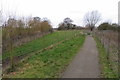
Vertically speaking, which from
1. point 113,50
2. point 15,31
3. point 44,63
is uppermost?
point 15,31

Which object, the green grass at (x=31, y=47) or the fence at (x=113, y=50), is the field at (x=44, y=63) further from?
the fence at (x=113, y=50)

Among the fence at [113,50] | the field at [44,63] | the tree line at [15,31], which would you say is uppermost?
the tree line at [15,31]

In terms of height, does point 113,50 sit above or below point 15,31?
below

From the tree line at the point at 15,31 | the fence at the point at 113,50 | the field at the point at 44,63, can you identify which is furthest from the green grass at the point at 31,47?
the fence at the point at 113,50

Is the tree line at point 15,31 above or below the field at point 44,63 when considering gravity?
above

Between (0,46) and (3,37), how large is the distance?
1293 millimetres

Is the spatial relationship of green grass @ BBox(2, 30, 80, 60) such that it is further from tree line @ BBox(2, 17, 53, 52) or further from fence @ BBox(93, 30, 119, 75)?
fence @ BBox(93, 30, 119, 75)

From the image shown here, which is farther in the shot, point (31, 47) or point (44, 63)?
point (31, 47)

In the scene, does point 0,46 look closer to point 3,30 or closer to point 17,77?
point 3,30

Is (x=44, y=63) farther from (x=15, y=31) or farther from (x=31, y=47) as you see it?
(x=31, y=47)

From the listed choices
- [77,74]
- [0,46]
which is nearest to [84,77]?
[77,74]

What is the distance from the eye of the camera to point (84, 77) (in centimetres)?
705

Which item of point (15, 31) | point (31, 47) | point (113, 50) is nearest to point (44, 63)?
point (113, 50)

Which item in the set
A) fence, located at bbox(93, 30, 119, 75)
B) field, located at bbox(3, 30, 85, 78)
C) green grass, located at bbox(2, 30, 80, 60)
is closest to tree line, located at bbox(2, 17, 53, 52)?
green grass, located at bbox(2, 30, 80, 60)
